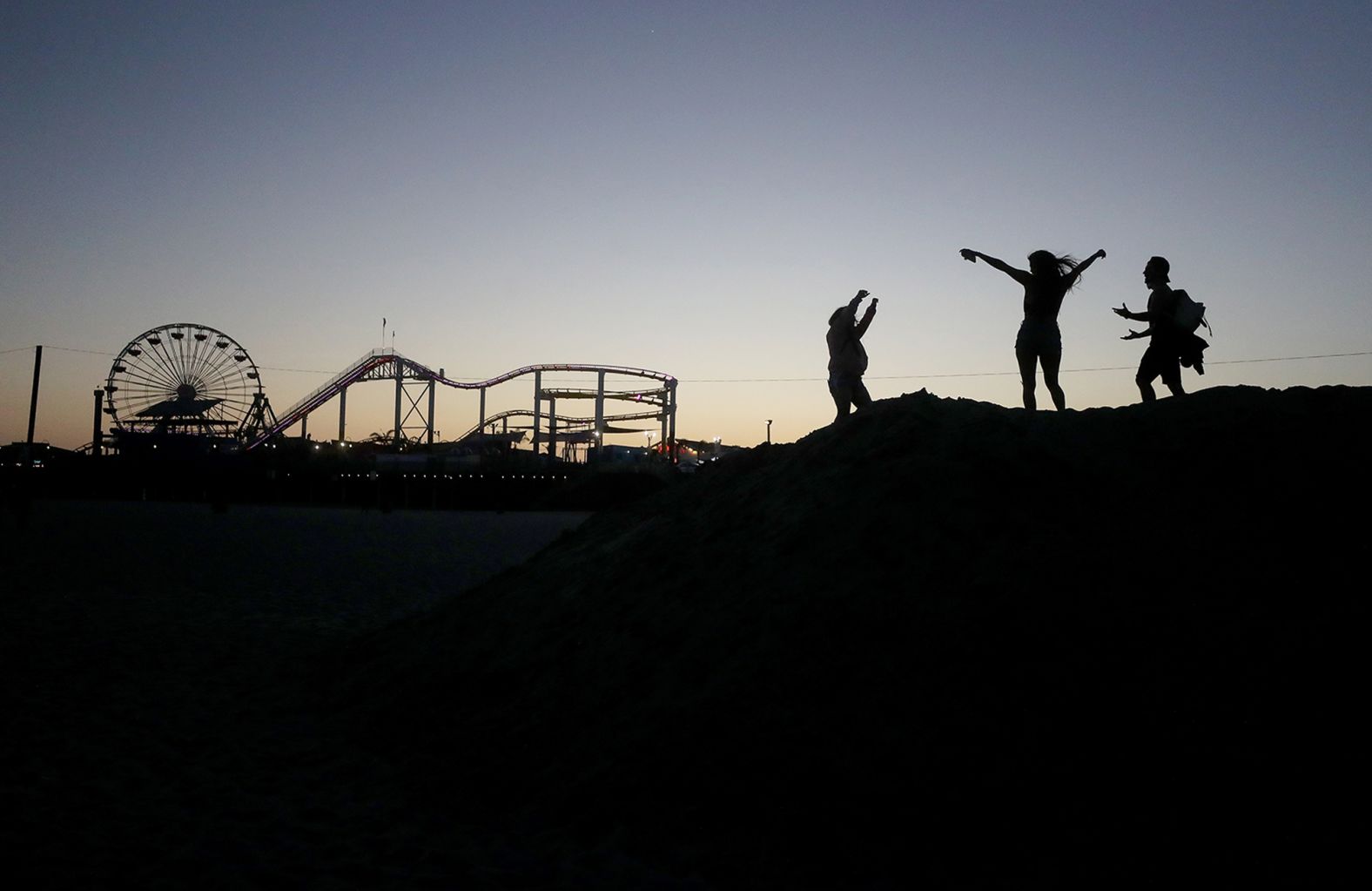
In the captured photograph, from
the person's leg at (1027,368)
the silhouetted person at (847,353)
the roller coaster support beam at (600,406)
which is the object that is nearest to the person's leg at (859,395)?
the silhouetted person at (847,353)

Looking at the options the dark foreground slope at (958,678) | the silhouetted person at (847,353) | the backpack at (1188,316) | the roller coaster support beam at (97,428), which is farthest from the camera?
the roller coaster support beam at (97,428)

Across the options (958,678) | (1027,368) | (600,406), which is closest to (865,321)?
(1027,368)

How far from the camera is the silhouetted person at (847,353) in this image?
6.81 meters

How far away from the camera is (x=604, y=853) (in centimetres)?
A: 331

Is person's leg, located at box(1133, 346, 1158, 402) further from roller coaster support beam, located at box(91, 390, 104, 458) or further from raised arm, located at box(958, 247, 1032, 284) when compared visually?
roller coaster support beam, located at box(91, 390, 104, 458)

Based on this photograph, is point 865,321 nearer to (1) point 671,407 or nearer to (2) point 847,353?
(2) point 847,353

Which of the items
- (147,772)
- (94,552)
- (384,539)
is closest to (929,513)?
(147,772)

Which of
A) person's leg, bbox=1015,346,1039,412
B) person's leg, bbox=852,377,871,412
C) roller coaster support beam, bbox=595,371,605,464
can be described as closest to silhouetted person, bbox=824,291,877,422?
person's leg, bbox=852,377,871,412

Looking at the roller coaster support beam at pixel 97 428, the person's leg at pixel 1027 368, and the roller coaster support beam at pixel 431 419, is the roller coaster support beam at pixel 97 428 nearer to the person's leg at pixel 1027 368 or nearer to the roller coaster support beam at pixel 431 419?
the roller coaster support beam at pixel 431 419

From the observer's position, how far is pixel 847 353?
684 centimetres

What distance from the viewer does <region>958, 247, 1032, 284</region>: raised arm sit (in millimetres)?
5887

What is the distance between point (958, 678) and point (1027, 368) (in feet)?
9.86

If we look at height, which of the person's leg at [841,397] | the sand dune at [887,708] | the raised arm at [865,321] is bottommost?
the sand dune at [887,708]

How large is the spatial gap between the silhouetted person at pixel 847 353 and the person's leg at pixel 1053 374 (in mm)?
1313
